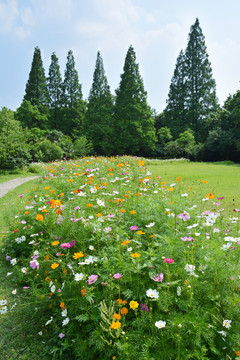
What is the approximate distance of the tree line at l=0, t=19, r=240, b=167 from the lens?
1973 cm

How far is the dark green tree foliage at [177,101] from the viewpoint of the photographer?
25.6 m

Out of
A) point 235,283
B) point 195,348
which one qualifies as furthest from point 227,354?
point 235,283

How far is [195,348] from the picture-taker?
→ 3.62 feet

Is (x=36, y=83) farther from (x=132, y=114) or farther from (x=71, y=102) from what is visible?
(x=132, y=114)

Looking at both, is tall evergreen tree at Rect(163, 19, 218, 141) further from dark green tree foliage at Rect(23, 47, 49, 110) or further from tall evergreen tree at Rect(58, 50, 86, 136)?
dark green tree foliage at Rect(23, 47, 49, 110)

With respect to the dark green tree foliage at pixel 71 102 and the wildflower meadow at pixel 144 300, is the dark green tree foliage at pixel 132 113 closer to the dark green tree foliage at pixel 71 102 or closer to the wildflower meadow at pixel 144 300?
the dark green tree foliage at pixel 71 102

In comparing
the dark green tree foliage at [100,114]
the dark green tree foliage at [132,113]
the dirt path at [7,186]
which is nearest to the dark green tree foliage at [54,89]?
the dark green tree foliage at [100,114]

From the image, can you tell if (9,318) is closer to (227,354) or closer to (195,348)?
(195,348)

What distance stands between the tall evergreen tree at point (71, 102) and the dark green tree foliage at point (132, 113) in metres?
6.48

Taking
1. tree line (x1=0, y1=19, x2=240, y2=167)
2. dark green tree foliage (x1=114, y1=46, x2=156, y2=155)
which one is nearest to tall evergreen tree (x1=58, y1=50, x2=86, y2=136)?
tree line (x1=0, y1=19, x2=240, y2=167)

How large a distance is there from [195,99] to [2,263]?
2753 centimetres

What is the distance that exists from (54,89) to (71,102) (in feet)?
8.27

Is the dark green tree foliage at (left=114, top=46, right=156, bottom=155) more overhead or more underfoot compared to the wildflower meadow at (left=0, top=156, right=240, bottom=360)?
more overhead

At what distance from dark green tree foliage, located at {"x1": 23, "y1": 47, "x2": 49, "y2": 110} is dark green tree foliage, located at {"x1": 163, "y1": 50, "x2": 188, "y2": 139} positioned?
15.3 meters
